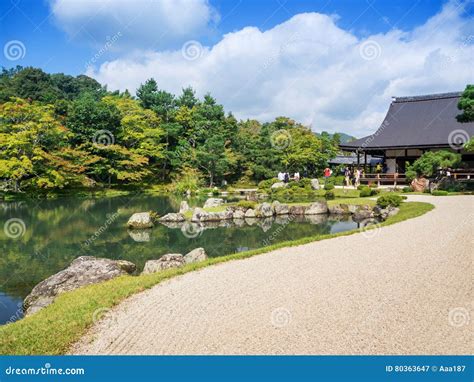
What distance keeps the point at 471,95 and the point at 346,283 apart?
14.9 meters

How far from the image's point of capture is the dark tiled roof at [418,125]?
24.0 meters

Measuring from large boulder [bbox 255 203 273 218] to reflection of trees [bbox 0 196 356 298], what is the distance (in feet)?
2.80

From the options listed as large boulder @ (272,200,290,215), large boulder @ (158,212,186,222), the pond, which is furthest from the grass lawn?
large boulder @ (272,200,290,215)

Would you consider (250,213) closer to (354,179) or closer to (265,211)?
A: (265,211)

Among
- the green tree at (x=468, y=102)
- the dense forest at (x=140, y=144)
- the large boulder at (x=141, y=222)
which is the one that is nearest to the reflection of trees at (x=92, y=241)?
the large boulder at (x=141, y=222)

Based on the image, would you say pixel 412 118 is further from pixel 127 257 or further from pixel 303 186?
pixel 127 257

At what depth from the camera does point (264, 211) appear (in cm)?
1811

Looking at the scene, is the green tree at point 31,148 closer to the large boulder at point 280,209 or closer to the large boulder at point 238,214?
the large boulder at point 238,214

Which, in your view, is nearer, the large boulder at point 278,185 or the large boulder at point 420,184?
the large boulder at point 420,184

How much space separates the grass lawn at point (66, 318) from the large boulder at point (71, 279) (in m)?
0.38

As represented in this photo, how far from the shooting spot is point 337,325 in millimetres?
4504

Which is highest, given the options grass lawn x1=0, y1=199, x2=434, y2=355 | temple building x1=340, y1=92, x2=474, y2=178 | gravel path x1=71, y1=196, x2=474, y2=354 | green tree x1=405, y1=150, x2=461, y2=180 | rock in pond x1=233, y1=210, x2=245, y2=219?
temple building x1=340, y1=92, x2=474, y2=178

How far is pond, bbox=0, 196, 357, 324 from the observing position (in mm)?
9234

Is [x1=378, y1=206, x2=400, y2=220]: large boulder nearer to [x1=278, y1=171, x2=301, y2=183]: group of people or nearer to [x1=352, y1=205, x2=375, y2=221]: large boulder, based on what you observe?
[x1=352, y1=205, x2=375, y2=221]: large boulder
